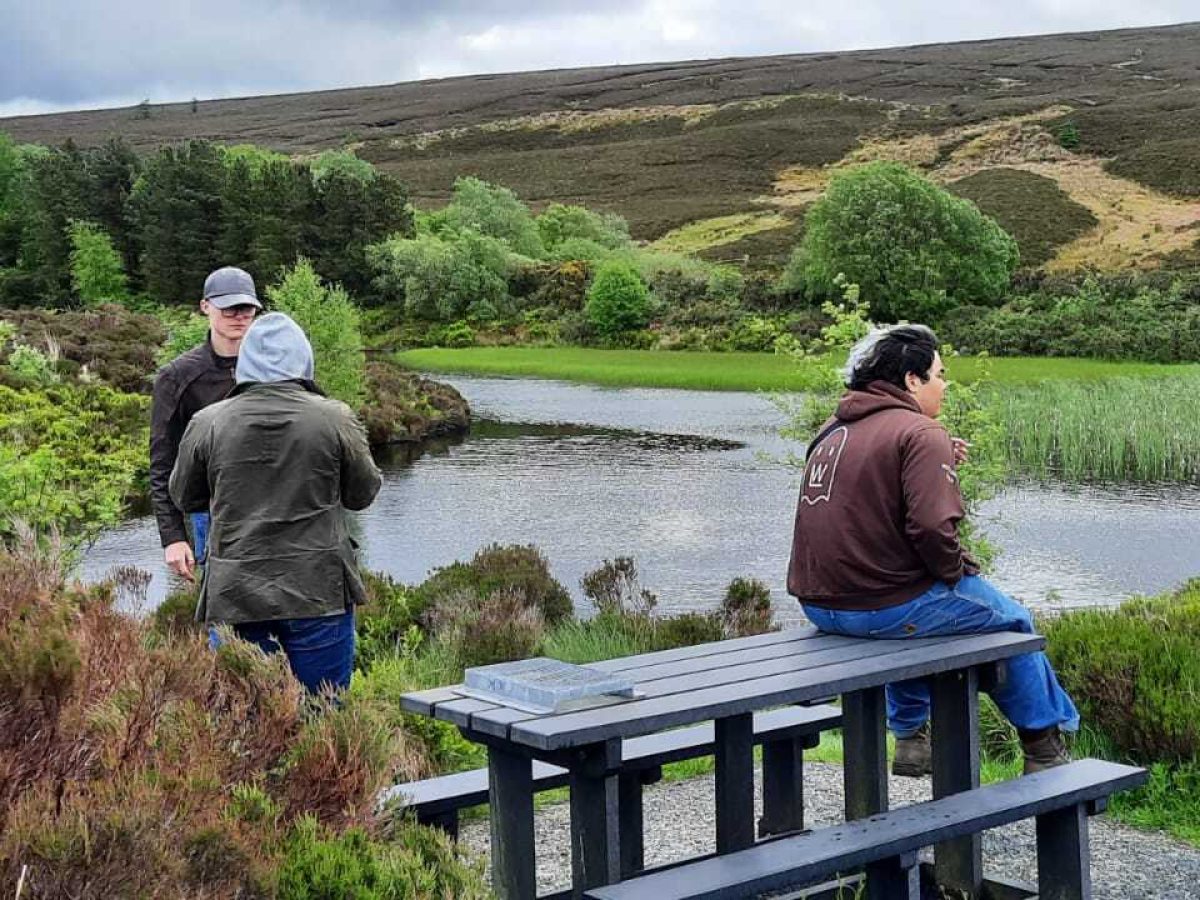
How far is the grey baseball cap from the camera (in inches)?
240

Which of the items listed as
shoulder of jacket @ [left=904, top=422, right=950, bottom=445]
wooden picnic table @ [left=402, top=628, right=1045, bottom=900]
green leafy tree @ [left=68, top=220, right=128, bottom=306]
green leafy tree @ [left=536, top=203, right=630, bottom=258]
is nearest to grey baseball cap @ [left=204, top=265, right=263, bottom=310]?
wooden picnic table @ [left=402, top=628, right=1045, bottom=900]

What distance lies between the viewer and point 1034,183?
76.8 m

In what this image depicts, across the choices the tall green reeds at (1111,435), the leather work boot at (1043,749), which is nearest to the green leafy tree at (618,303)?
the tall green reeds at (1111,435)

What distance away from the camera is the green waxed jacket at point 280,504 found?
16.5 feet

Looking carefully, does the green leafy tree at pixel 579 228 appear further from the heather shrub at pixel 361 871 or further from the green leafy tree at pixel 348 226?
the heather shrub at pixel 361 871

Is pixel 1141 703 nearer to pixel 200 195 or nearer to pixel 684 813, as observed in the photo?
pixel 684 813

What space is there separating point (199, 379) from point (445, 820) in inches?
96.9

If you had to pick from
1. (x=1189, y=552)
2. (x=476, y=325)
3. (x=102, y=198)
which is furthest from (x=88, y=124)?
(x=1189, y=552)

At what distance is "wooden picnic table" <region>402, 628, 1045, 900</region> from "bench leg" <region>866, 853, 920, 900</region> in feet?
0.73

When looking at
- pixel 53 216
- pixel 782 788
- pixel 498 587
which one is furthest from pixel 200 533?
pixel 53 216

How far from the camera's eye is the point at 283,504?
5055 millimetres

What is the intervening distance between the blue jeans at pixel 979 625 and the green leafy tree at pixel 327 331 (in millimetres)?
22296

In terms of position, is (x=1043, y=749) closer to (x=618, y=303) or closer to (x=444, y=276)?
(x=618, y=303)

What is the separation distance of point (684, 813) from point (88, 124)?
156974mm
